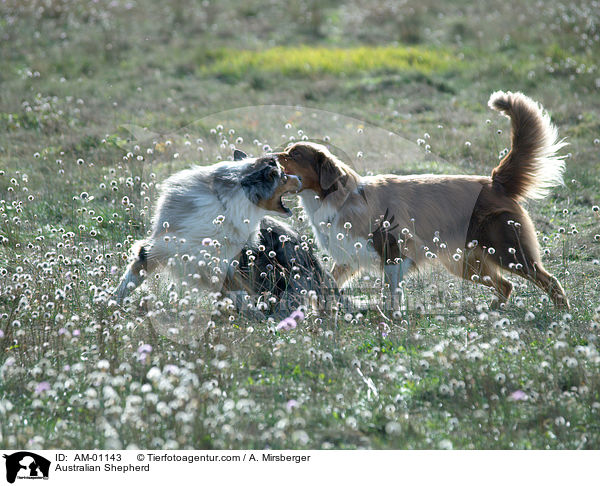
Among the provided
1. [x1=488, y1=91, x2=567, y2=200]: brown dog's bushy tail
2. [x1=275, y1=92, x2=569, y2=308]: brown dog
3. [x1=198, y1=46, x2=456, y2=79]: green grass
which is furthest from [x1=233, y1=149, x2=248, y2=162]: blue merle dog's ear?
[x1=198, y1=46, x2=456, y2=79]: green grass

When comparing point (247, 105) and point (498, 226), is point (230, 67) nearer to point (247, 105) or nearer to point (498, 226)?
point (247, 105)

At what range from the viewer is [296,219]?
7117 mm

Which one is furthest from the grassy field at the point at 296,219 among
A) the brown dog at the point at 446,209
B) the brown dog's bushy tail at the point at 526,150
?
the brown dog's bushy tail at the point at 526,150

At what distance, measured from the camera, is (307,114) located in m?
11.1

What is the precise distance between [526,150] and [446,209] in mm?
818

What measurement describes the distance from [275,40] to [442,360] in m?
13.0

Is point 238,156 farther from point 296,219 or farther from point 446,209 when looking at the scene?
point 446,209

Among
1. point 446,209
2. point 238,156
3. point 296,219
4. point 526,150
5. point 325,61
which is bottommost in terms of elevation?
point 296,219

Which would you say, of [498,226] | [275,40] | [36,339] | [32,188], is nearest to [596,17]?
[275,40]

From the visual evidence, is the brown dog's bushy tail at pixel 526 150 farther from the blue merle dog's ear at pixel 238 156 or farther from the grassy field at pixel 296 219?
the blue merle dog's ear at pixel 238 156

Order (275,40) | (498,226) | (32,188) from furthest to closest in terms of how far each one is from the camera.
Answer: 1. (275,40)
2. (32,188)
3. (498,226)
